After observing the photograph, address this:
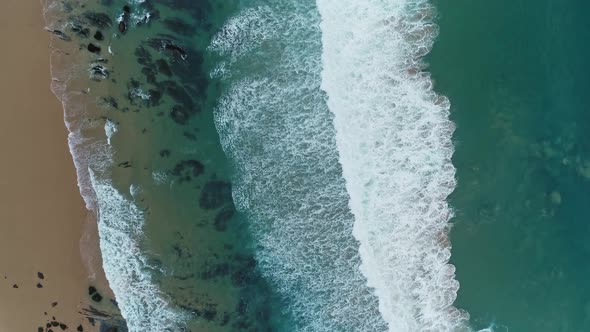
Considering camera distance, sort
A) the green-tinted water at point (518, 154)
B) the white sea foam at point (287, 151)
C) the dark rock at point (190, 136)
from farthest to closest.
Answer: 1. the green-tinted water at point (518, 154)
2. the white sea foam at point (287, 151)
3. the dark rock at point (190, 136)

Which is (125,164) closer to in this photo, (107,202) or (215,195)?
(107,202)

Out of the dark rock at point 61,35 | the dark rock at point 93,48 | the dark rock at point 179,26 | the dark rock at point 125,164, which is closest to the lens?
the dark rock at point 61,35

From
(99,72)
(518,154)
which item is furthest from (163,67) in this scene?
(518,154)

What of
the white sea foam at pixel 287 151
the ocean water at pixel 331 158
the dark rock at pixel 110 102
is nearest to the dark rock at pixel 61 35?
the ocean water at pixel 331 158

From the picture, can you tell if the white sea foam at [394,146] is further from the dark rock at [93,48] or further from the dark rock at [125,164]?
the dark rock at [93,48]

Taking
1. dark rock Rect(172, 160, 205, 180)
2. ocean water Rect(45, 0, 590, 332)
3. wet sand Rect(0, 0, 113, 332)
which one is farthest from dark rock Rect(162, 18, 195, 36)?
dark rock Rect(172, 160, 205, 180)

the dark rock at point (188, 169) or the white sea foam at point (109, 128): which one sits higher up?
the white sea foam at point (109, 128)

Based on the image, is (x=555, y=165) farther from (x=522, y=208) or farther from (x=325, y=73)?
(x=325, y=73)
